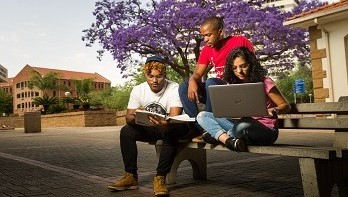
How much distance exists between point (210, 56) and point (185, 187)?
150 centimetres

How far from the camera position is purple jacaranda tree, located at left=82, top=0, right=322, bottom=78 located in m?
23.0

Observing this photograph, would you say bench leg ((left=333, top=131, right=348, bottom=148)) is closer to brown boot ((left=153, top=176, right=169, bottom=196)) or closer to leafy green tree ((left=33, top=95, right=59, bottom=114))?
brown boot ((left=153, top=176, right=169, bottom=196))

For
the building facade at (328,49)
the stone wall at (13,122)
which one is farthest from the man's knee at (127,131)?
the stone wall at (13,122)

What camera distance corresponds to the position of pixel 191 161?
16.1 feet

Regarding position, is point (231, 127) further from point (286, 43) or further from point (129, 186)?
point (286, 43)

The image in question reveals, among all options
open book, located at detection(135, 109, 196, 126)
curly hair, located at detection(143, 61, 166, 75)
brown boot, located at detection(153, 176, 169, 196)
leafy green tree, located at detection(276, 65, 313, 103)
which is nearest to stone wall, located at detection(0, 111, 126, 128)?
curly hair, located at detection(143, 61, 166, 75)

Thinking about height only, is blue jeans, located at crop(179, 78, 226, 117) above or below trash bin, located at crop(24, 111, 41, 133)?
above

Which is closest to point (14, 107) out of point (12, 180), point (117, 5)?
point (117, 5)

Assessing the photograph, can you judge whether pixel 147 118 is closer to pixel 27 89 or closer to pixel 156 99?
pixel 156 99

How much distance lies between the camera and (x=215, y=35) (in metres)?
4.10

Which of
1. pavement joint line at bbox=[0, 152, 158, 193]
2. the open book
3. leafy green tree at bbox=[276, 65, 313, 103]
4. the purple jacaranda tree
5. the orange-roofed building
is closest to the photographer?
the open book

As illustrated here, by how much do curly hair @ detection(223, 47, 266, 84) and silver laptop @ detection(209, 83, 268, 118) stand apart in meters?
0.42

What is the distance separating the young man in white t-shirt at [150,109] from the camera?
→ 4215 mm

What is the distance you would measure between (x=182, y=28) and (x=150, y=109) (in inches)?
789
